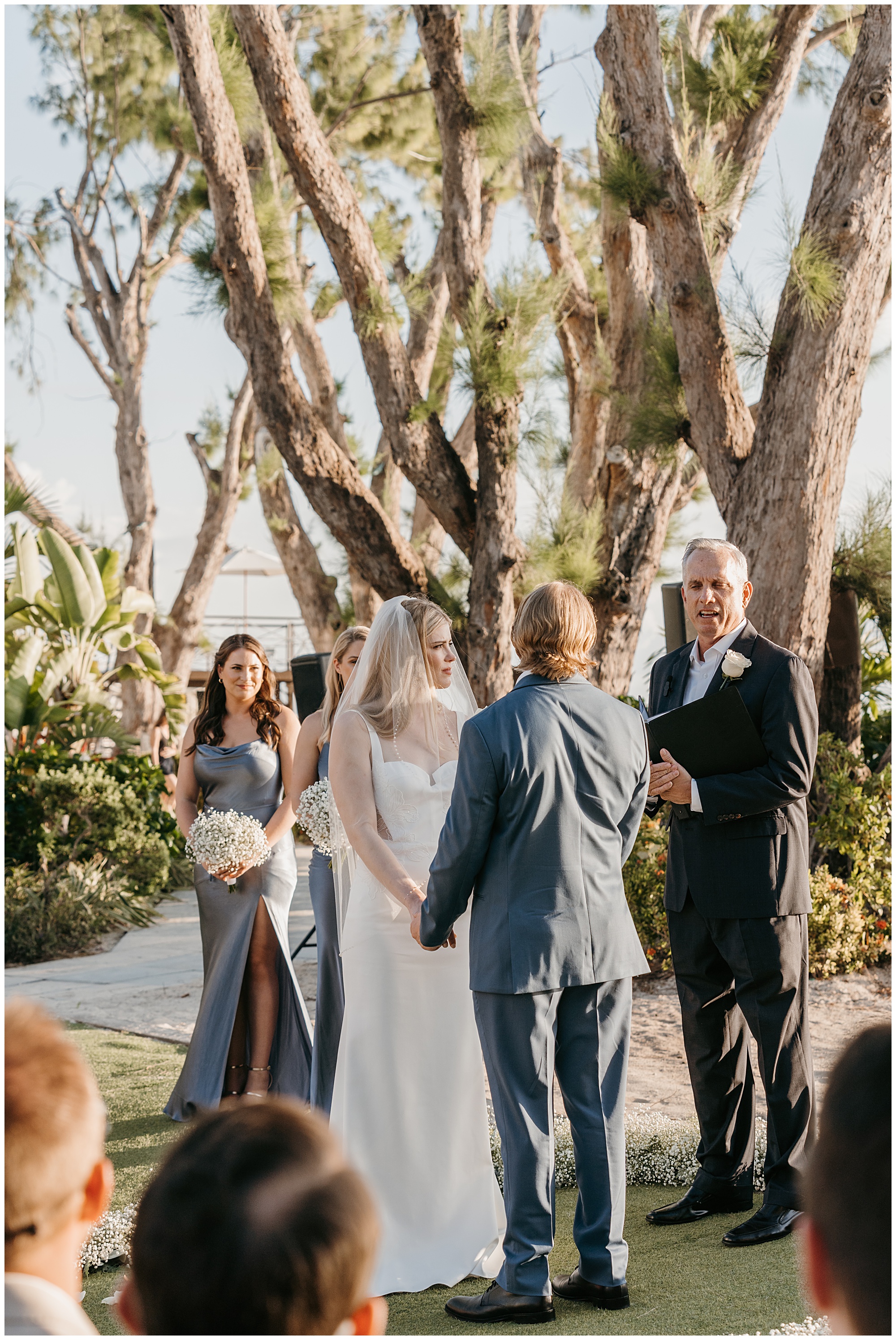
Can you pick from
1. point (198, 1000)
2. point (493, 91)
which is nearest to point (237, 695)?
point (198, 1000)

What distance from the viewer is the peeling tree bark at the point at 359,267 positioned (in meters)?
7.12

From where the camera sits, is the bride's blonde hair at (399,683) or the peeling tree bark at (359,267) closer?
the bride's blonde hair at (399,683)

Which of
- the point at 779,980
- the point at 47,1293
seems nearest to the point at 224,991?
the point at 779,980

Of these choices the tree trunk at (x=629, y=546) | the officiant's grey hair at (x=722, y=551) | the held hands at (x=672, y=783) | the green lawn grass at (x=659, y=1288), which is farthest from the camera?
the tree trunk at (x=629, y=546)

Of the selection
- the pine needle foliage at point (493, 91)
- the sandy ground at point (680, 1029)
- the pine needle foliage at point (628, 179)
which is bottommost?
the sandy ground at point (680, 1029)

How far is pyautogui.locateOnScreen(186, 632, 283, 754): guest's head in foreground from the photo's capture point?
5.17m

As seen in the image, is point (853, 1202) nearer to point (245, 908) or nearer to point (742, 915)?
point (742, 915)

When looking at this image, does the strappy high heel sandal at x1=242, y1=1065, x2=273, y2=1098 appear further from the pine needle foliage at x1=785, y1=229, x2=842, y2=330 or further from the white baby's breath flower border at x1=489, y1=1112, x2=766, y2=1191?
the pine needle foliage at x1=785, y1=229, x2=842, y2=330

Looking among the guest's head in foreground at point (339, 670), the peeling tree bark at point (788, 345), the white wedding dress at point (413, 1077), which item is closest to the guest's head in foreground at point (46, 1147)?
the white wedding dress at point (413, 1077)

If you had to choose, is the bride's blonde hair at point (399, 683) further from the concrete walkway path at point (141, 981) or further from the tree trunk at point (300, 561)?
the tree trunk at point (300, 561)

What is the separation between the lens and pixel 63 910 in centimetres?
970

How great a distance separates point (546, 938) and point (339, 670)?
210 centimetres

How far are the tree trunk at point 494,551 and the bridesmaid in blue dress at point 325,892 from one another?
109 inches

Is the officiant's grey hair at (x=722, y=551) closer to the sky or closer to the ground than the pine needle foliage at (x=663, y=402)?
closer to the ground
